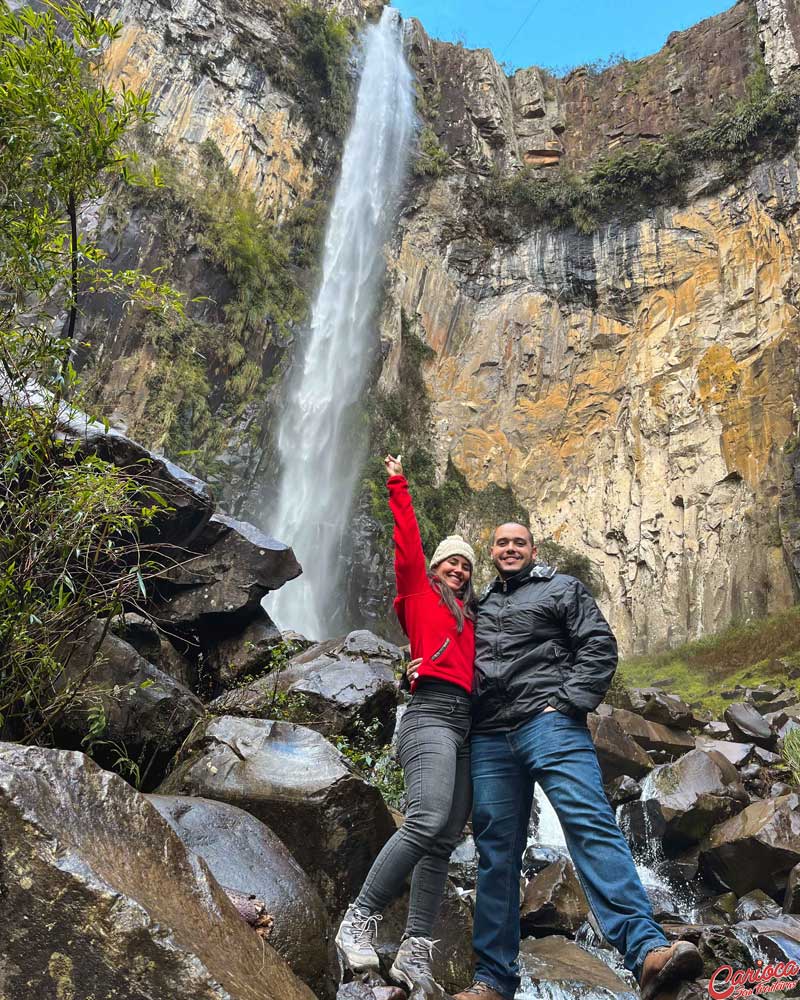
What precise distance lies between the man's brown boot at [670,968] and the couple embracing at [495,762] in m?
0.02

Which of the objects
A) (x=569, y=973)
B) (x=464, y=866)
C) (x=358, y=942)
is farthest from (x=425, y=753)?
(x=464, y=866)

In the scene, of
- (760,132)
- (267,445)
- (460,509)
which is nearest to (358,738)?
(267,445)

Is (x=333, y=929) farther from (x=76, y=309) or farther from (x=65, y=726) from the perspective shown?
(x=76, y=309)

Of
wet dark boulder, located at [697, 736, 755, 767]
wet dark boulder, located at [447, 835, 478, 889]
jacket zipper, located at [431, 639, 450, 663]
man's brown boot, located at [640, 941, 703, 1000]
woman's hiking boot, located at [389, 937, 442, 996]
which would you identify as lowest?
wet dark boulder, located at [447, 835, 478, 889]

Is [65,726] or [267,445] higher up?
[267,445]

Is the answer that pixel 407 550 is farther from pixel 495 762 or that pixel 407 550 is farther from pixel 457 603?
pixel 495 762

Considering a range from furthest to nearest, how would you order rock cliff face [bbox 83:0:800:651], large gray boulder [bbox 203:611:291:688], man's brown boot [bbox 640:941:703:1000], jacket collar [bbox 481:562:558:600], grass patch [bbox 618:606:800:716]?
rock cliff face [bbox 83:0:800:651] → grass patch [bbox 618:606:800:716] → large gray boulder [bbox 203:611:291:688] → jacket collar [bbox 481:562:558:600] → man's brown boot [bbox 640:941:703:1000]

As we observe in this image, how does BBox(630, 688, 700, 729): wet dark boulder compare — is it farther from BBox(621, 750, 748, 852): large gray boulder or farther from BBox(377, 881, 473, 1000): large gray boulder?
BBox(377, 881, 473, 1000): large gray boulder

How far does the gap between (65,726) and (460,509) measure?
1753 cm

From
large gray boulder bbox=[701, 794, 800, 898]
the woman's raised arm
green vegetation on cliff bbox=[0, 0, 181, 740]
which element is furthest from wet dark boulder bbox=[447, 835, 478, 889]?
green vegetation on cliff bbox=[0, 0, 181, 740]

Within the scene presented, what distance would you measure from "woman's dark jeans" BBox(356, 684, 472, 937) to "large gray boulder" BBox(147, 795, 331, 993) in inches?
Answer: 21.6

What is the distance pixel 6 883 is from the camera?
1684 mm

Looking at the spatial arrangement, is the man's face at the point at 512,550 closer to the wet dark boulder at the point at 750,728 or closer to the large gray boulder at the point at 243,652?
the large gray boulder at the point at 243,652

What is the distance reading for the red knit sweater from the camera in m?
2.89
